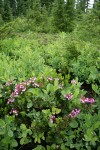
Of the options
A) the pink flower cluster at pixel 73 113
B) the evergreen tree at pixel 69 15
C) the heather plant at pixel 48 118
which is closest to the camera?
the heather plant at pixel 48 118

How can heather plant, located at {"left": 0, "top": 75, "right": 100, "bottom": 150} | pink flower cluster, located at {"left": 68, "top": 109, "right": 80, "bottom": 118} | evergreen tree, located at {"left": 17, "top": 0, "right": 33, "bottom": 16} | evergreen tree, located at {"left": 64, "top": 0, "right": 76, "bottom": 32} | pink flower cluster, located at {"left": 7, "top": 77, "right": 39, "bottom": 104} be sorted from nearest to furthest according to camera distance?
heather plant, located at {"left": 0, "top": 75, "right": 100, "bottom": 150} < pink flower cluster, located at {"left": 68, "top": 109, "right": 80, "bottom": 118} < pink flower cluster, located at {"left": 7, "top": 77, "right": 39, "bottom": 104} < evergreen tree, located at {"left": 64, "top": 0, "right": 76, "bottom": 32} < evergreen tree, located at {"left": 17, "top": 0, "right": 33, "bottom": 16}

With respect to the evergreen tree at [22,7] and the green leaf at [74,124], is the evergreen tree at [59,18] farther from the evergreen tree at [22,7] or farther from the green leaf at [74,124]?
the evergreen tree at [22,7]

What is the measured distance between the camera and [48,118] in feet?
10.7

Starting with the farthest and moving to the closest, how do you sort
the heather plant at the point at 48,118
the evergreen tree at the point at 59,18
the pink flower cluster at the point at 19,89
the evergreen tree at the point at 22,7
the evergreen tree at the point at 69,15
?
the evergreen tree at the point at 22,7 → the evergreen tree at the point at 69,15 → the evergreen tree at the point at 59,18 → the pink flower cluster at the point at 19,89 → the heather plant at the point at 48,118

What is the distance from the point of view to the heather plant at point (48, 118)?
3121 millimetres

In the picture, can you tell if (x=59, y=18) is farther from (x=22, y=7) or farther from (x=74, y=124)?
(x=22, y=7)

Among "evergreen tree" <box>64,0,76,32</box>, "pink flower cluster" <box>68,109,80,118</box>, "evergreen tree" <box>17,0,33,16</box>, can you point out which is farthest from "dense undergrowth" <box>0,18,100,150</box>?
"evergreen tree" <box>17,0,33,16</box>

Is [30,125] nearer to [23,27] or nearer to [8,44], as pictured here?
[8,44]

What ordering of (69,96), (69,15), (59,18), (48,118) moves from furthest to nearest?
(69,15), (59,18), (69,96), (48,118)

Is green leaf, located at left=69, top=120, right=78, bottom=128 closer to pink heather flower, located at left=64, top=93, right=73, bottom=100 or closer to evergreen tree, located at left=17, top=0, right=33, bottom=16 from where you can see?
pink heather flower, located at left=64, top=93, right=73, bottom=100

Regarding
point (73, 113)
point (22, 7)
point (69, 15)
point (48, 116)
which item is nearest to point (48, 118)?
point (48, 116)

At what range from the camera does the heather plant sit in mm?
3121

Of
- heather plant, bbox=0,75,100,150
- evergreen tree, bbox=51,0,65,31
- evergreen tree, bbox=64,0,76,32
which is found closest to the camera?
→ heather plant, bbox=0,75,100,150

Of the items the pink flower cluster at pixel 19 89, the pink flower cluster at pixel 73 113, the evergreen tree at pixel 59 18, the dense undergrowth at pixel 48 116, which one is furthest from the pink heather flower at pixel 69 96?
the evergreen tree at pixel 59 18
